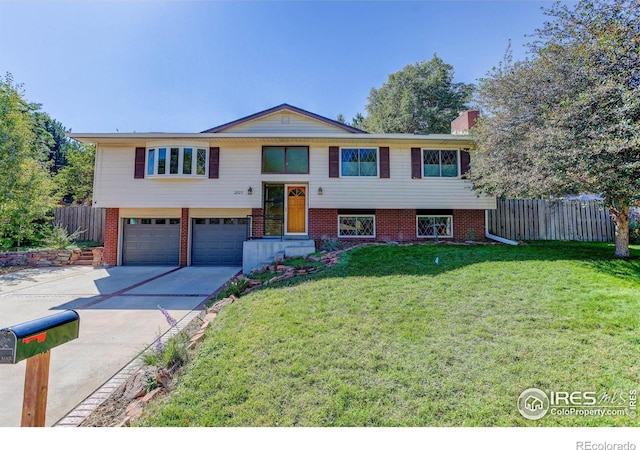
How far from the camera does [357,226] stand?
37.1ft

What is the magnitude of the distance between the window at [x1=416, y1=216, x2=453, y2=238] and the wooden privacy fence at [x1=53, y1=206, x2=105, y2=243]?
14.8 m

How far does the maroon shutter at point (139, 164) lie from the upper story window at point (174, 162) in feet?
0.95

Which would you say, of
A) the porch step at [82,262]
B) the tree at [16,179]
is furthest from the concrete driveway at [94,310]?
the tree at [16,179]

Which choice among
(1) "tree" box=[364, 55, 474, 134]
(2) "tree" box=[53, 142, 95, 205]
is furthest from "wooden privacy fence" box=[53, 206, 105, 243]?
(1) "tree" box=[364, 55, 474, 134]

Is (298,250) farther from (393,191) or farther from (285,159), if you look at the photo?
(393,191)

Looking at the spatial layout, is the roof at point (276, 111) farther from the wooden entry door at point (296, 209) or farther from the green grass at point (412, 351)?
the green grass at point (412, 351)

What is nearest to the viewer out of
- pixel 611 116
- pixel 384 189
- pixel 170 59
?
pixel 611 116

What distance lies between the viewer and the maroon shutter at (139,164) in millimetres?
10900

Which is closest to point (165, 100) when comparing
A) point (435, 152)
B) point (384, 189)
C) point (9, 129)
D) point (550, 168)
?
point (9, 129)

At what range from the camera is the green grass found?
2.37 m

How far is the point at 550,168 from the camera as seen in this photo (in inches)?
259
